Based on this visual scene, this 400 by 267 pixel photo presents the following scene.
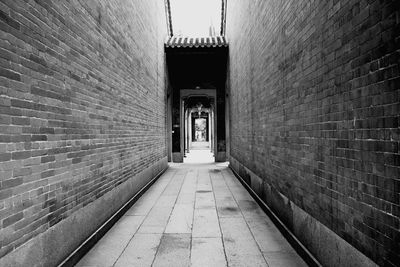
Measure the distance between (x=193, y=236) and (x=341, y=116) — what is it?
256 cm

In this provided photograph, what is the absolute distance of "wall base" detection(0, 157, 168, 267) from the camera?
90.0 inches

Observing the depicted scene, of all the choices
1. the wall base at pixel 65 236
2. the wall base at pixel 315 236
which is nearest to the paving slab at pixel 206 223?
the wall base at pixel 315 236

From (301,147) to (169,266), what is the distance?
2044 mm

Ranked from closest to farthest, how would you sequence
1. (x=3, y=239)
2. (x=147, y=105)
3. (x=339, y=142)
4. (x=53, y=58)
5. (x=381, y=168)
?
(x=381, y=168), (x=3, y=239), (x=339, y=142), (x=53, y=58), (x=147, y=105)

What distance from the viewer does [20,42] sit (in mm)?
2270

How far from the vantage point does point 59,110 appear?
291 cm

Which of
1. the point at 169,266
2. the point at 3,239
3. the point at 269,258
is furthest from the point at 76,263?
the point at 269,258

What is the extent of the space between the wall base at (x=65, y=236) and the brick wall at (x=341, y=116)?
2.65 meters

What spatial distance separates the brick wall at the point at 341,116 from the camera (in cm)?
182

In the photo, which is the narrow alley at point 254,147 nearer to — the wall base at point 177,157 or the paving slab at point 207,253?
the paving slab at point 207,253

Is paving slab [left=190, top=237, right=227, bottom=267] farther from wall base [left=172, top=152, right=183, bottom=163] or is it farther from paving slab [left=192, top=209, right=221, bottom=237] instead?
wall base [left=172, top=152, right=183, bottom=163]

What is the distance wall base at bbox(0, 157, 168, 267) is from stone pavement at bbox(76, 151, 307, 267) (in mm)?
253

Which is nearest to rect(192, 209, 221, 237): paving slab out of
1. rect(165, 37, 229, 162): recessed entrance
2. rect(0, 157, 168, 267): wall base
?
rect(0, 157, 168, 267): wall base

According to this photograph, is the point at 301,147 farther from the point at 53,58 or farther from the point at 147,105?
the point at 147,105
